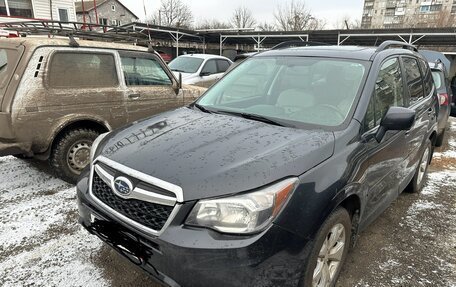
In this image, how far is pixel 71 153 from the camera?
14.0ft

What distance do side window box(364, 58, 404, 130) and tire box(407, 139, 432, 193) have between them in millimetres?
1424

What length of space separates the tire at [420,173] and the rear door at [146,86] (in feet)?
11.9

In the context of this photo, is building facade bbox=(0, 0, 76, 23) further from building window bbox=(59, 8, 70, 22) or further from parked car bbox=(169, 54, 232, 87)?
parked car bbox=(169, 54, 232, 87)

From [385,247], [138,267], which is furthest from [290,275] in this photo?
[385,247]

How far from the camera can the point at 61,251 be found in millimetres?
2877

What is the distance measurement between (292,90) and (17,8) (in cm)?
2257

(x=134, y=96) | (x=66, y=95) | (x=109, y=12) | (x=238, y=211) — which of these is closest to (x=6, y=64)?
(x=66, y=95)

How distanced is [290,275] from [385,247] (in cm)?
176

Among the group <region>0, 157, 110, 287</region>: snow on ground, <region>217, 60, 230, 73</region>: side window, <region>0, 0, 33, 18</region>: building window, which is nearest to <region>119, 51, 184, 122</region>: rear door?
<region>0, 157, 110, 287</region>: snow on ground

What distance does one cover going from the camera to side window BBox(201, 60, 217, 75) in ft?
32.4

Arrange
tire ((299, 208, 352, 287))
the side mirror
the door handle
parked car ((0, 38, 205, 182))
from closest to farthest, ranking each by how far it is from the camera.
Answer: tire ((299, 208, 352, 287)), the side mirror, parked car ((0, 38, 205, 182)), the door handle

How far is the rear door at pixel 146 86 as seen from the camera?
479 centimetres

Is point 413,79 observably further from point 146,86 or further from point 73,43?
point 73,43

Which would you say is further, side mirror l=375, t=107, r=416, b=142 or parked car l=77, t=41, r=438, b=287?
side mirror l=375, t=107, r=416, b=142
